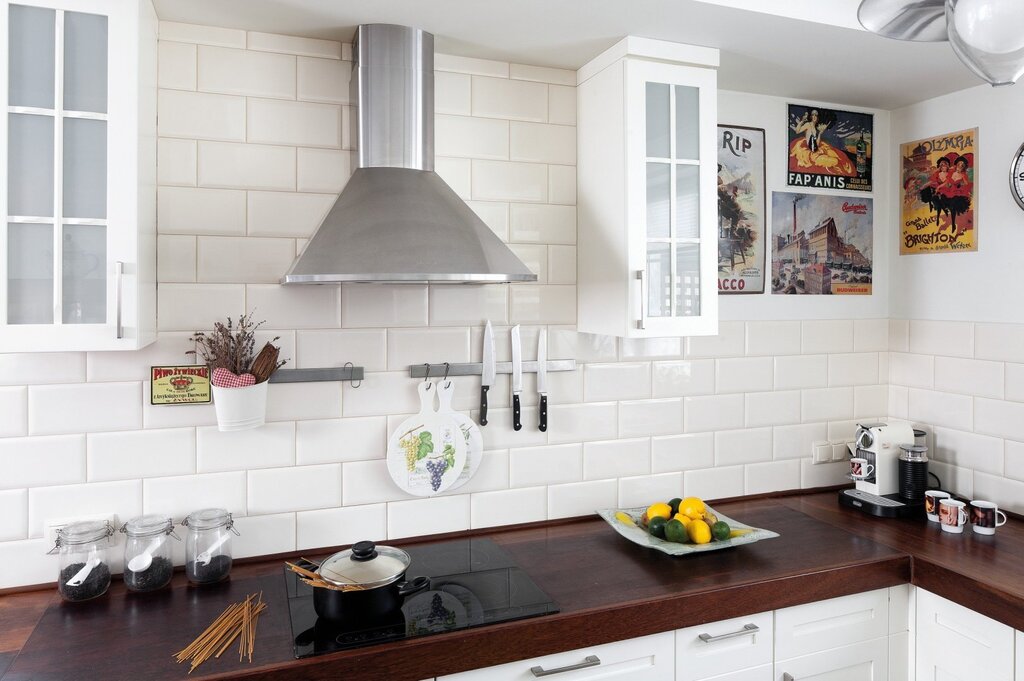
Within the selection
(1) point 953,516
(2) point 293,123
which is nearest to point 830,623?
(1) point 953,516

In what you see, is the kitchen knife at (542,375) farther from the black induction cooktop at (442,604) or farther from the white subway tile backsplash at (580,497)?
the black induction cooktop at (442,604)

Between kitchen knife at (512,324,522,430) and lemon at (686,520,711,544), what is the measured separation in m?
0.57

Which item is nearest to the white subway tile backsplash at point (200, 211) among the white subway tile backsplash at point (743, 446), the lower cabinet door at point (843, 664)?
the white subway tile backsplash at point (743, 446)

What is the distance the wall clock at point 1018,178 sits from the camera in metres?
2.22

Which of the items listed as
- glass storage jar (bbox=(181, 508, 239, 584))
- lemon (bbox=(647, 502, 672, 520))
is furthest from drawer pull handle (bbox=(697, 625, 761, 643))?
glass storage jar (bbox=(181, 508, 239, 584))

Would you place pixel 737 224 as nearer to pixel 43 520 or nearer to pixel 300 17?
pixel 300 17

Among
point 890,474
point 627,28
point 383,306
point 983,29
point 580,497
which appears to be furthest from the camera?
point 890,474

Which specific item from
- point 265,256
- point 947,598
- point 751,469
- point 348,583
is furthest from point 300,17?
point 947,598

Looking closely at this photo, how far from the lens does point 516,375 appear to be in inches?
84.2

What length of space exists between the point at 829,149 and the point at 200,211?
2.16 meters

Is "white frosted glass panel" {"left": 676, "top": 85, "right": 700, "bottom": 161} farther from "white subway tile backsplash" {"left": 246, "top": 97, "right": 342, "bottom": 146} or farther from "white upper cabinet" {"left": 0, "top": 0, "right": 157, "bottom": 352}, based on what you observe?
"white upper cabinet" {"left": 0, "top": 0, "right": 157, "bottom": 352}

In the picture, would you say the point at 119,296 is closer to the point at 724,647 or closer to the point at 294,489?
the point at 294,489

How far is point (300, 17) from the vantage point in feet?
5.89

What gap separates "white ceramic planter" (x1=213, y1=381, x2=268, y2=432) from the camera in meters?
1.73
